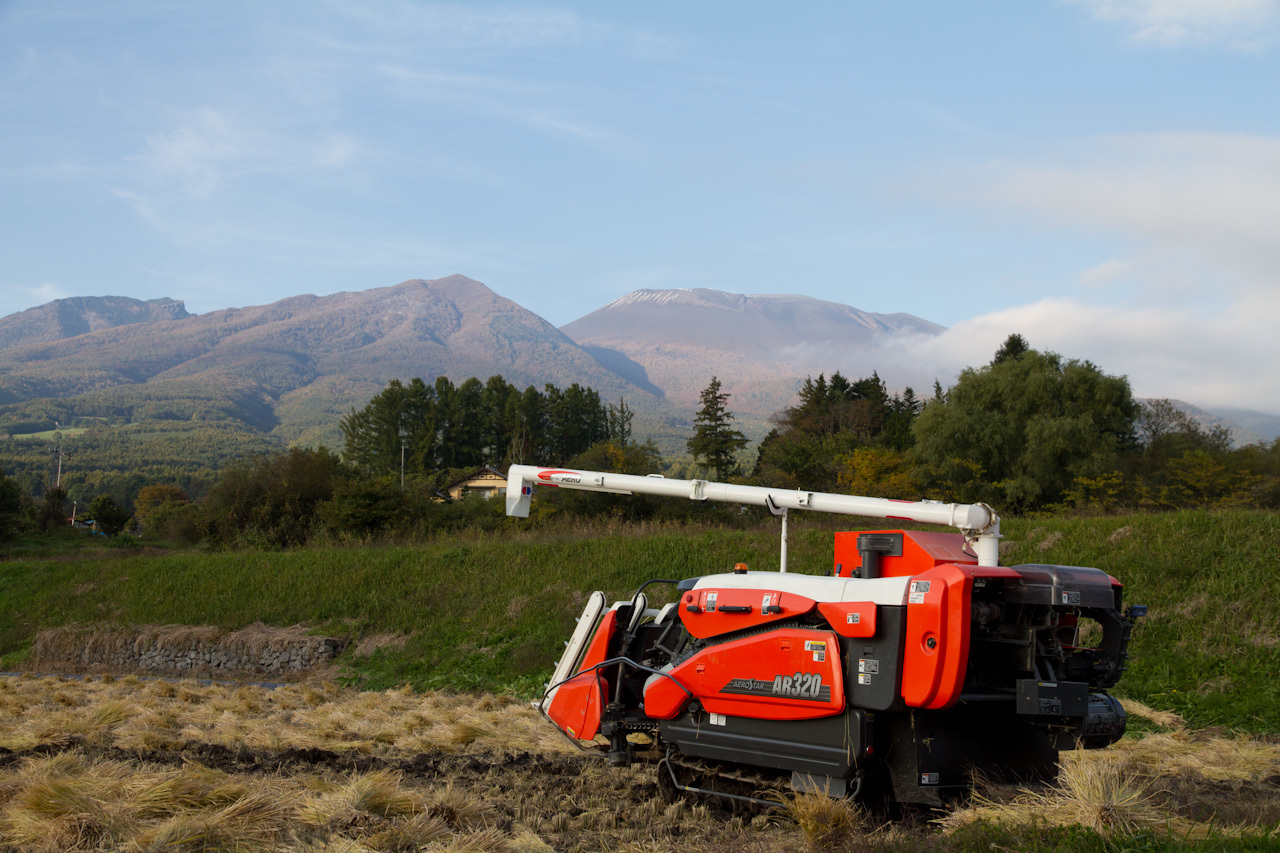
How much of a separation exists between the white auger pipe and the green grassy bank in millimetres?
6039

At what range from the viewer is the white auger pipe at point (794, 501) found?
6.38m

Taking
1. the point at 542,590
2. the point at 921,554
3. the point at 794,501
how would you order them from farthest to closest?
the point at 542,590 < the point at 794,501 < the point at 921,554

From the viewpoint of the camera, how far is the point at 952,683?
16.7 ft

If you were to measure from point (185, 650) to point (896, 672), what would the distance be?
1933cm

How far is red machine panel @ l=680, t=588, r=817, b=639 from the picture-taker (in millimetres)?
5805

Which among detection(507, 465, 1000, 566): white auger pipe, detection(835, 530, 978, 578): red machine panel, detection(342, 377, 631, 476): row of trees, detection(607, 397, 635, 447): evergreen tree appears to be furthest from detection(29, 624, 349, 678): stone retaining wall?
detection(607, 397, 635, 447): evergreen tree

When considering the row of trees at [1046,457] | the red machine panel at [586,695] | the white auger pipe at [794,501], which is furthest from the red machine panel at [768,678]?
the row of trees at [1046,457]

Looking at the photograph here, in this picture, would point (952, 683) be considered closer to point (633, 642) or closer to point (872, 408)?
point (633, 642)

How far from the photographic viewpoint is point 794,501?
24.3ft

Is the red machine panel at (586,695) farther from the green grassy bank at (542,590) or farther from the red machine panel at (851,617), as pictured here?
the green grassy bank at (542,590)

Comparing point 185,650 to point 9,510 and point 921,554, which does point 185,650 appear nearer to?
point 921,554

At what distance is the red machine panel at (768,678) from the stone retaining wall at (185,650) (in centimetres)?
1398

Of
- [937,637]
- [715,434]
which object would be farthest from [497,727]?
[715,434]

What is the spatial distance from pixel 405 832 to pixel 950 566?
3.61 m
